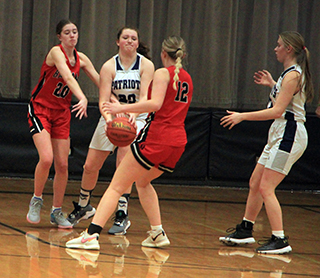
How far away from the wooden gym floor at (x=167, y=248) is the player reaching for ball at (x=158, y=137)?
0.28m

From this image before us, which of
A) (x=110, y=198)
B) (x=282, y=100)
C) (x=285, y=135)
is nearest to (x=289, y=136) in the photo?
(x=285, y=135)

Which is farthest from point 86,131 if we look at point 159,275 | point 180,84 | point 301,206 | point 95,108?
point 159,275

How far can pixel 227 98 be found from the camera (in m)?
8.45

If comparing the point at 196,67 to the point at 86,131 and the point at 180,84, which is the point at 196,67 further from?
the point at 180,84

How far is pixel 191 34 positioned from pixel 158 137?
4942mm

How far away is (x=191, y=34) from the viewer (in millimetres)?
8508

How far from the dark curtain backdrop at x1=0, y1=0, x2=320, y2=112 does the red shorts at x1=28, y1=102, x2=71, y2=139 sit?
320 cm

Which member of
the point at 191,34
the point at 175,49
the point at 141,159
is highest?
the point at 191,34

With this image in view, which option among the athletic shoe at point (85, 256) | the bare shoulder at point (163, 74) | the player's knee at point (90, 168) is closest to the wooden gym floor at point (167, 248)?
the athletic shoe at point (85, 256)

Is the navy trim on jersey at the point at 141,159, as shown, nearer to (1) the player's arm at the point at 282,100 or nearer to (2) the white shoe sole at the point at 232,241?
(1) the player's arm at the point at 282,100

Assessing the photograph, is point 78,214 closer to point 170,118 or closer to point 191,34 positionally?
point 170,118

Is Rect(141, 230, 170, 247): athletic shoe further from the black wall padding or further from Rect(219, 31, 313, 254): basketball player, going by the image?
the black wall padding

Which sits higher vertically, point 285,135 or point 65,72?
point 65,72

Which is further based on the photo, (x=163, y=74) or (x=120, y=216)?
(x=120, y=216)
